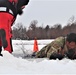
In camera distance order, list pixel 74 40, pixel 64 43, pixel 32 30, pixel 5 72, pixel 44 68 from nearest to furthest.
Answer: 1. pixel 5 72
2. pixel 44 68
3. pixel 74 40
4. pixel 64 43
5. pixel 32 30

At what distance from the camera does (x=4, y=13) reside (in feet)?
13.0

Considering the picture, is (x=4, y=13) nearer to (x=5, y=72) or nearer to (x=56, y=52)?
(x=56, y=52)

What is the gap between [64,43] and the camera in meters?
4.12

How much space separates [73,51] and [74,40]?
187mm

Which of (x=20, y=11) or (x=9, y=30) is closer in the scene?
(x=9, y=30)

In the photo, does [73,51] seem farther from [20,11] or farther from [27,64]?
[27,64]

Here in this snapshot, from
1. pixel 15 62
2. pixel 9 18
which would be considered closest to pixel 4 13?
pixel 9 18

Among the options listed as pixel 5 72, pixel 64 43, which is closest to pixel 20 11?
pixel 64 43

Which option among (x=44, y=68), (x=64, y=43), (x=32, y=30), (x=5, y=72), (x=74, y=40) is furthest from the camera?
(x=32, y=30)

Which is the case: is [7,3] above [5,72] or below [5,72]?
above

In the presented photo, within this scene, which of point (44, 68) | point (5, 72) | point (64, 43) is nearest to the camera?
point (5, 72)

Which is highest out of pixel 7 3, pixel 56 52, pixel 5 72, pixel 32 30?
pixel 7 3

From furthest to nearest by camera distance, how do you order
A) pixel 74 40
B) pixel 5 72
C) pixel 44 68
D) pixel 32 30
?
pixel 32 30
pixel 74 40
pixel 44 68
pixel 5 72

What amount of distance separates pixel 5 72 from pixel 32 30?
48952mm
